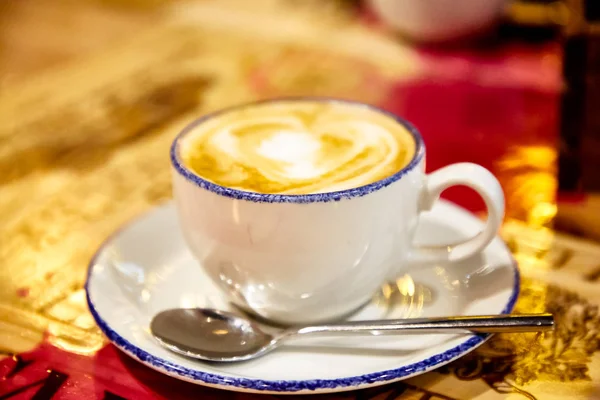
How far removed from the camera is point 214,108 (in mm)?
1037

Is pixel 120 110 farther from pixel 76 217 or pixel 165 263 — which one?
pixel 165 263

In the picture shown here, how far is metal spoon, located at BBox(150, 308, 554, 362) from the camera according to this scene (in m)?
0.46

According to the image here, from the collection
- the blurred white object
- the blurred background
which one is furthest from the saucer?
the blurred white object

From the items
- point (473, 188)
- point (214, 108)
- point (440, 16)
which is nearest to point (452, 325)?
point (473, 188)

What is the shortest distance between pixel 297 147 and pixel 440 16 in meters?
0.70

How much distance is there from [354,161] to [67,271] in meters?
0.33

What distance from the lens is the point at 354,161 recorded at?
544mm

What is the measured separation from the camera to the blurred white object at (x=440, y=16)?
112 centimetres

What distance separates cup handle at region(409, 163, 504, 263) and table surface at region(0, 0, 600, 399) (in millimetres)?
84

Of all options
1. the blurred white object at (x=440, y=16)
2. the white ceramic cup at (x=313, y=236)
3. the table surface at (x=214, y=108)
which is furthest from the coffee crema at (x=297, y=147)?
the blurred white object at (x=440, y=16)

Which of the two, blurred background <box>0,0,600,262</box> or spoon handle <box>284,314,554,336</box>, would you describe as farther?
blurred background <box>0,0,600,262</box>

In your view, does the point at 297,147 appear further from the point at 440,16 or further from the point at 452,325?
the point at 440,16

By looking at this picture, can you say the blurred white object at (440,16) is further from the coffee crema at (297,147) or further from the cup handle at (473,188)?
the cup handle at (473,188)

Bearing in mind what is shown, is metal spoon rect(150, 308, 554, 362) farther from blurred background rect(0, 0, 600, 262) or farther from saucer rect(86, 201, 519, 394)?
blurred background rect(0, 0, 600, 262)
